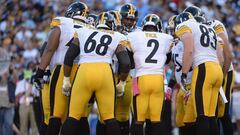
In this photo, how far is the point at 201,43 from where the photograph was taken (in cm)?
1103

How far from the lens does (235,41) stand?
20.5 meters

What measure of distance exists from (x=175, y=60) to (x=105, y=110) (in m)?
1.80

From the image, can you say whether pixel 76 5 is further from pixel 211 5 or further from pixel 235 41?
pixel 211 5

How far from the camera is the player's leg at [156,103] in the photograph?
11.1 metres

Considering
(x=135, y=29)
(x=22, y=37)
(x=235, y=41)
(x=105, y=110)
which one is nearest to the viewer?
(x=105, y=110)

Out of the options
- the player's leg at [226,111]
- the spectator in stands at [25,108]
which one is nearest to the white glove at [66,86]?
the player's leg at [226,111]

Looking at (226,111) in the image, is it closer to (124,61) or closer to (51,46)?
(124,61)

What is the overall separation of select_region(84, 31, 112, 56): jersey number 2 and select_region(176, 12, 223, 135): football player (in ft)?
4.03

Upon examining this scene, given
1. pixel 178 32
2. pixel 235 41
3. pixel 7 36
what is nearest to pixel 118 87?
pixel 178 32

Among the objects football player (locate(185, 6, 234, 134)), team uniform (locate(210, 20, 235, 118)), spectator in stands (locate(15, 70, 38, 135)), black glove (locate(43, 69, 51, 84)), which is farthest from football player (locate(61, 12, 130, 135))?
→ spectator in stands (locate(15, 70, 38, 135))

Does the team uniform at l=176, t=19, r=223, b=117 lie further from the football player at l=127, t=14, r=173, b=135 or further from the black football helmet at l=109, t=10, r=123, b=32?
the black football helmet at l=109, t=10, r=123, b=32

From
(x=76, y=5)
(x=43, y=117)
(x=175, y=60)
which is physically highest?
(x=76, y=5)

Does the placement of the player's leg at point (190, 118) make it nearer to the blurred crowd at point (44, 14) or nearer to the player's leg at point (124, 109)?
the player's leg at point (124, 109)

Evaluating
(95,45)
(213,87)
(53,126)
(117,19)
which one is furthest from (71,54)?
(213,87)
